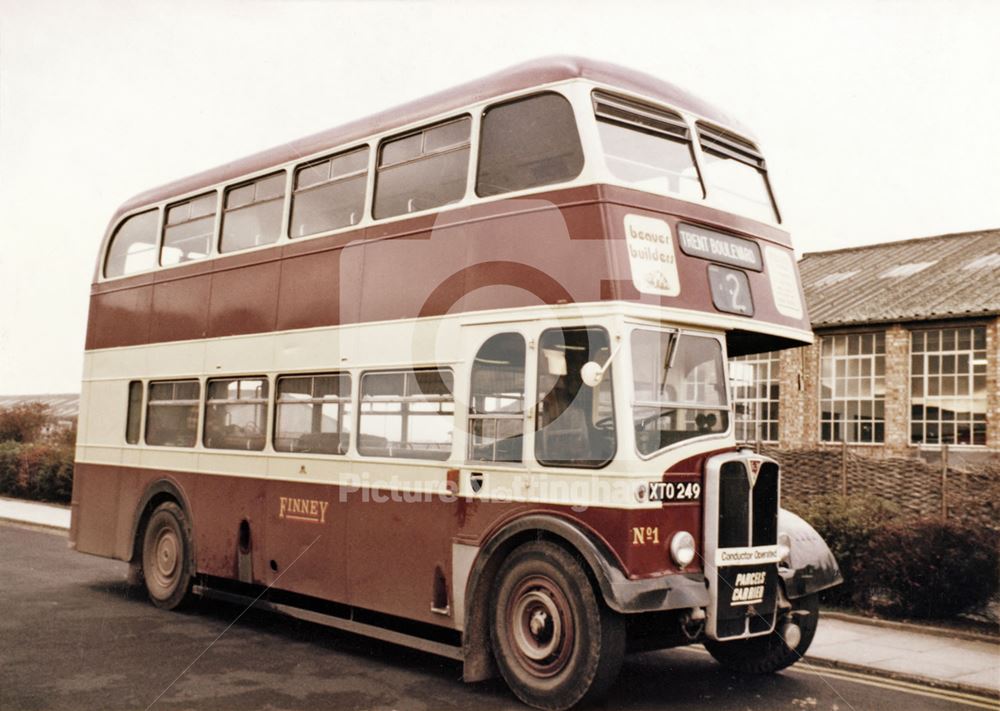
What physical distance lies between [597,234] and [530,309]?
734 mm

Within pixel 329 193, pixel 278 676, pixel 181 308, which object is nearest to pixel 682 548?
pixel 278 676

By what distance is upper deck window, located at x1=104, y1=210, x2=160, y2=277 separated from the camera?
1140cm

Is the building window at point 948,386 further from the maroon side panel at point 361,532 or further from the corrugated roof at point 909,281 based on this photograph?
the maroon side panel at point 361,532

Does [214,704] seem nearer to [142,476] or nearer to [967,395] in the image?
[142,476]

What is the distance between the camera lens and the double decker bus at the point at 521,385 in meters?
6.51

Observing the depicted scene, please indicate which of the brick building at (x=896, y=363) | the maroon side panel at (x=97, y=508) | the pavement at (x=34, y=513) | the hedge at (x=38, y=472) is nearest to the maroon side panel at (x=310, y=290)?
the maroon side panel at (x=97, y=508)

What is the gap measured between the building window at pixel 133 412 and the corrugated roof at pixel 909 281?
58.9ft

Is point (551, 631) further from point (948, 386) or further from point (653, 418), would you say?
point (948, 386)

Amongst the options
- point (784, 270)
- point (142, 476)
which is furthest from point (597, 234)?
point (142, 476)

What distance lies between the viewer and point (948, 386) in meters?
22.7

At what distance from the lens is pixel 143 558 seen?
36.1 feet

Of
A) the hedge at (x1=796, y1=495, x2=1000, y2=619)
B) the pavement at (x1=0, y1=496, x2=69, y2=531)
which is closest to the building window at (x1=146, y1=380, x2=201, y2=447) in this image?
the hedge at (x1=796, y1=495, x2=1000, y2=619)

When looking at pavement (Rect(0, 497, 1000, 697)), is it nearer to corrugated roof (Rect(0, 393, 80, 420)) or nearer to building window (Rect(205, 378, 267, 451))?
building window (Rect(205, 378, 267, 451))

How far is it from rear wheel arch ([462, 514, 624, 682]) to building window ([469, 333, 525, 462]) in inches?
20.6
